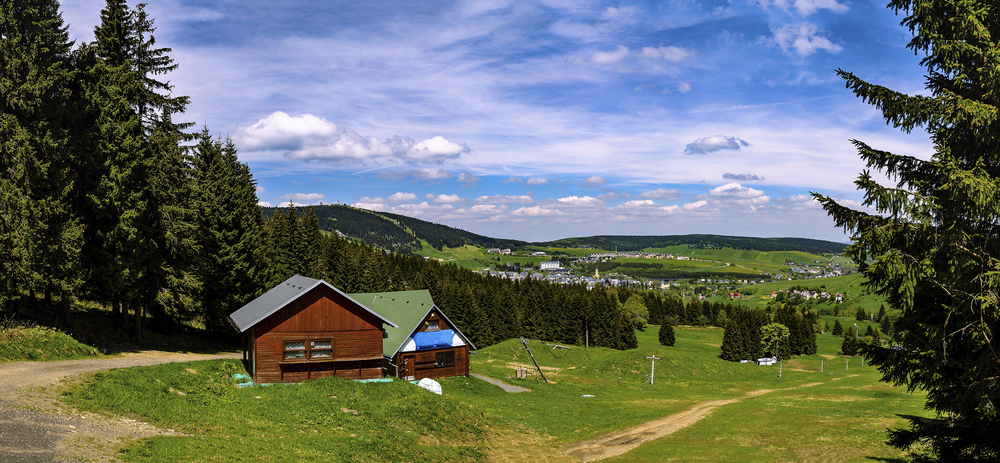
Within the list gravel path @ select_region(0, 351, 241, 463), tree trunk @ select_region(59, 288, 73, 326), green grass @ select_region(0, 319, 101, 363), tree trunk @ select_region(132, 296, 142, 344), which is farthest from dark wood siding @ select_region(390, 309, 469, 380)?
gravel path @ select_region(0, 351, 241, 463)

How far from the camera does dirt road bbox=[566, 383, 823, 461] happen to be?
24.1m

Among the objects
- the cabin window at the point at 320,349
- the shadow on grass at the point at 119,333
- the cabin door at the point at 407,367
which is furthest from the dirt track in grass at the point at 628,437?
the shadow on grass at the point at 119,333

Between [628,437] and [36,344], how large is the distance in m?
31.2

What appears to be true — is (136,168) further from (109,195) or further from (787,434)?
(787,434)

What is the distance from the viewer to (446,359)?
45.0 m

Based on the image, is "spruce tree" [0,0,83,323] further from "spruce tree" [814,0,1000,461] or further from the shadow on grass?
"spruce tree" [814,0,1000,461]

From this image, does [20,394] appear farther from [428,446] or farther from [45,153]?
[45,153]

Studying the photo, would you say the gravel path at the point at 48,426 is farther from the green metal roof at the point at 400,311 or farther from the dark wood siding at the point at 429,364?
the dark wood siding at the point at 429,364

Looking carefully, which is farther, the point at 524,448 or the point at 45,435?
the point at 524,448

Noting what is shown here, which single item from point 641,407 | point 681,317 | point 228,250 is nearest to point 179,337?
point 228,250

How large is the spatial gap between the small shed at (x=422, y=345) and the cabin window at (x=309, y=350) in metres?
10.2

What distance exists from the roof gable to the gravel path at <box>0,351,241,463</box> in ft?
31.0

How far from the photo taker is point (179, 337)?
40.4 meters

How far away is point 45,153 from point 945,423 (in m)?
40.1
